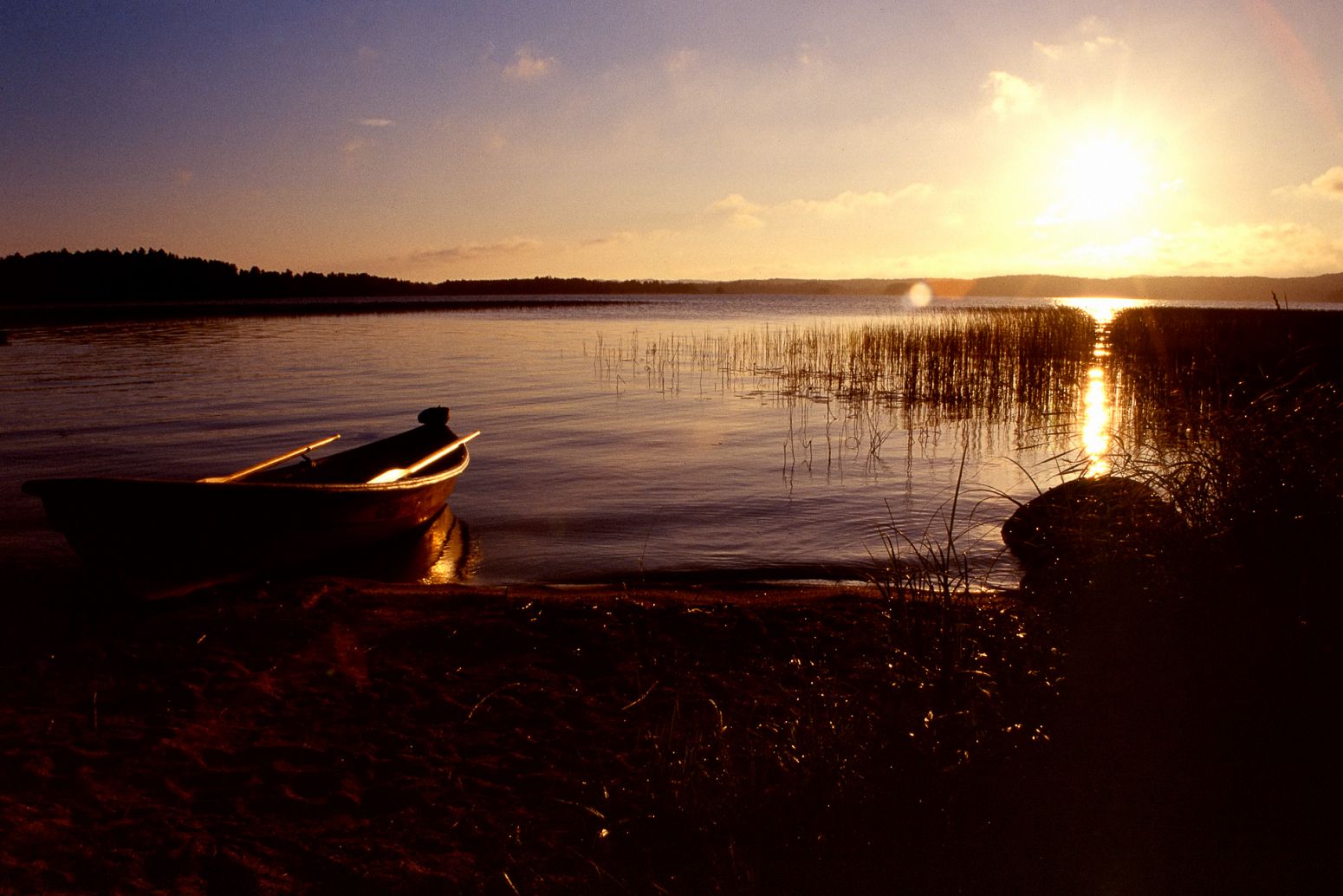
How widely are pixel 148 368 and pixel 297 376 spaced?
4.94m

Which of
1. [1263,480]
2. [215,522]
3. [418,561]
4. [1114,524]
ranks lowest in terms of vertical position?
[418,561]

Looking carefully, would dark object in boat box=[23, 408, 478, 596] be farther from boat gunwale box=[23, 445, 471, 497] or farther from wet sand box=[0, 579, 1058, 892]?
wet sand box=[0, 579, 1058, 892]

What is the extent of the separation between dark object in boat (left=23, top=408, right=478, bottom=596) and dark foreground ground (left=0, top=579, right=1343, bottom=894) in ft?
2.81

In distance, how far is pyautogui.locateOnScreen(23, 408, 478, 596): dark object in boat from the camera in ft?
18.2

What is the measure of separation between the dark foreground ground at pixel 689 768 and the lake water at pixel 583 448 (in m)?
1.21

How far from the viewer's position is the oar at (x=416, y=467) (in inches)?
325

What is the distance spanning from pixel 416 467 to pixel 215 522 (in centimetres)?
277

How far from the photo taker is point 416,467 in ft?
29.0

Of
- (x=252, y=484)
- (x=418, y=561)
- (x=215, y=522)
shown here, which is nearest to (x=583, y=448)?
(x=418, y=561)

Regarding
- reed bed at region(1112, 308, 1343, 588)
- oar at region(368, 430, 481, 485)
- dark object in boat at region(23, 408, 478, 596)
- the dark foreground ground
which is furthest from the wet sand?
oar at region(368, 430, 481, 485)

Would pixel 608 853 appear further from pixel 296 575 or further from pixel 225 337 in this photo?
pixel 225 337

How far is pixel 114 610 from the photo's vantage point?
6020 millimetres

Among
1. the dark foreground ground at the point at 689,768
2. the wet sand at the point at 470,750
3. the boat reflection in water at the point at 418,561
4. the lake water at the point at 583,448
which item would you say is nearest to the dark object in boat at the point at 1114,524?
the dark foreground ground at the point at 689,768

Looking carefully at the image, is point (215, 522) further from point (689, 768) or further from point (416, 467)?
point (689, 768)
